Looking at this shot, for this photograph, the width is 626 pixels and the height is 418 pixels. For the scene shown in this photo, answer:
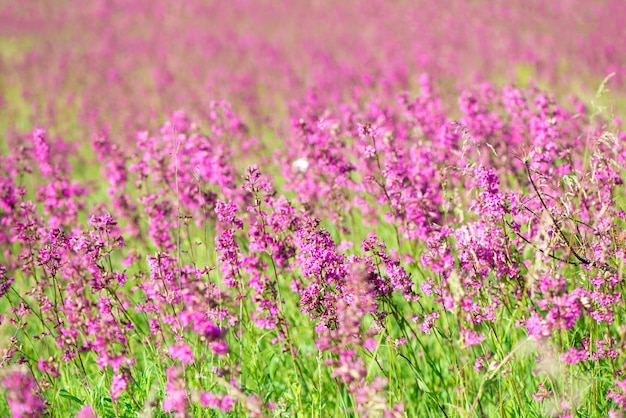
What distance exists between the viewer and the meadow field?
2807mm

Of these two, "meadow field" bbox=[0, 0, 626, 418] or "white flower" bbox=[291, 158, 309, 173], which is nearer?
"meadow field" bbox=[0, 0, 626, 418]

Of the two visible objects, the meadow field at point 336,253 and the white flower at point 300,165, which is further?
the white flower at point 300,165

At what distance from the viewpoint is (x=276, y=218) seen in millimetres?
3416

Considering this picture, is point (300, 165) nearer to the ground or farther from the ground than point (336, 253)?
farther from the ground

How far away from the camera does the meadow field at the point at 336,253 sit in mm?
2807

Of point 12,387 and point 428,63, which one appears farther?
point 428,63

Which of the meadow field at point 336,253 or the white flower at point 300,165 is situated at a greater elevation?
the white flower at point 300,165

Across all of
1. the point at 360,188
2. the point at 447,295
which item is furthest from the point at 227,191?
the point at 447,295

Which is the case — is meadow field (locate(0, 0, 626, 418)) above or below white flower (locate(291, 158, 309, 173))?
below

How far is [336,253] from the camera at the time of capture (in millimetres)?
3102

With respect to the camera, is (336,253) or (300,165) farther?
(300,165)

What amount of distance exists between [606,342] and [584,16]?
16.5 meters

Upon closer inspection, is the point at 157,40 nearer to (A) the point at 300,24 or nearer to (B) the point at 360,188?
(A) the point at 300,24

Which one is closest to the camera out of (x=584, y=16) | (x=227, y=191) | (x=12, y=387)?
(x=12, y=387)
